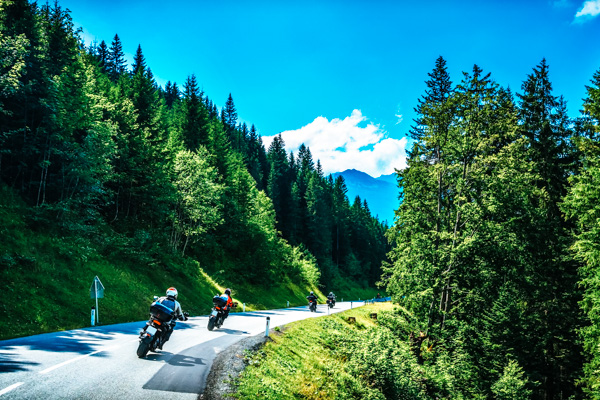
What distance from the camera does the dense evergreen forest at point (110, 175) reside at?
78.0ft

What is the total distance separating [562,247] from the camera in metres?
21.1

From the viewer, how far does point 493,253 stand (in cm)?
1938

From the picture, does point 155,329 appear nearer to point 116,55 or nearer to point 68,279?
point 68,279

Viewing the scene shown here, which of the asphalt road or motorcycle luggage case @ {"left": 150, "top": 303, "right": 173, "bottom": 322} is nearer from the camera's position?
the asphalt road

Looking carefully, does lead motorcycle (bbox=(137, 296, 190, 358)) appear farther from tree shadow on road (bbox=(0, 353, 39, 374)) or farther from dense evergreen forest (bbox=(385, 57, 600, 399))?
dense evergreen forest (bbox=(385, 57, 600, 399))

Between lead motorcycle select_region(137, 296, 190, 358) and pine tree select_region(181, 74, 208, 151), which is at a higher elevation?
pine tree select_region(181, 74, 208, 151)

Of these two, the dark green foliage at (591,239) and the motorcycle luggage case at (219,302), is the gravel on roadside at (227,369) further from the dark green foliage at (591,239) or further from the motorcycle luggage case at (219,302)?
the dark green foliage at (591,239)

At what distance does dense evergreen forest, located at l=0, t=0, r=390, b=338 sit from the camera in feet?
78.0

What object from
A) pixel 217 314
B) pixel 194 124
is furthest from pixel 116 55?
pixel 217 314

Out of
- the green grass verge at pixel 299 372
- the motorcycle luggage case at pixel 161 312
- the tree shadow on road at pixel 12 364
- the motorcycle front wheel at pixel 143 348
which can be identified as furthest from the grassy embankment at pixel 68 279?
the green grass verge at pixel 299 372

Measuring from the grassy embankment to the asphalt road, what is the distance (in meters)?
3.63

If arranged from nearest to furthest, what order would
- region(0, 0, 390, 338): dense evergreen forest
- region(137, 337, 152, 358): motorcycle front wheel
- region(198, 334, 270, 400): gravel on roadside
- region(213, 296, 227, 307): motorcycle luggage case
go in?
region(198, 334, 270, 400): gravel on roadside
region(137, 337, 152, 358): motorcycle front wheel
region(213, 296, 227, 307): motorcycle luggage case
region(0, 0, 390, 338): dense evergreen forest

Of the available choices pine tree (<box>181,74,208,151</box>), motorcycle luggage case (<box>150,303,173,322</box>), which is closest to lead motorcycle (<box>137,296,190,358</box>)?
motorcycle luggage case (<box>150,303,173,322</box>)

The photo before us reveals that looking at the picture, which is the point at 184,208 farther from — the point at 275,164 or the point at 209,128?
the point at 275,164
